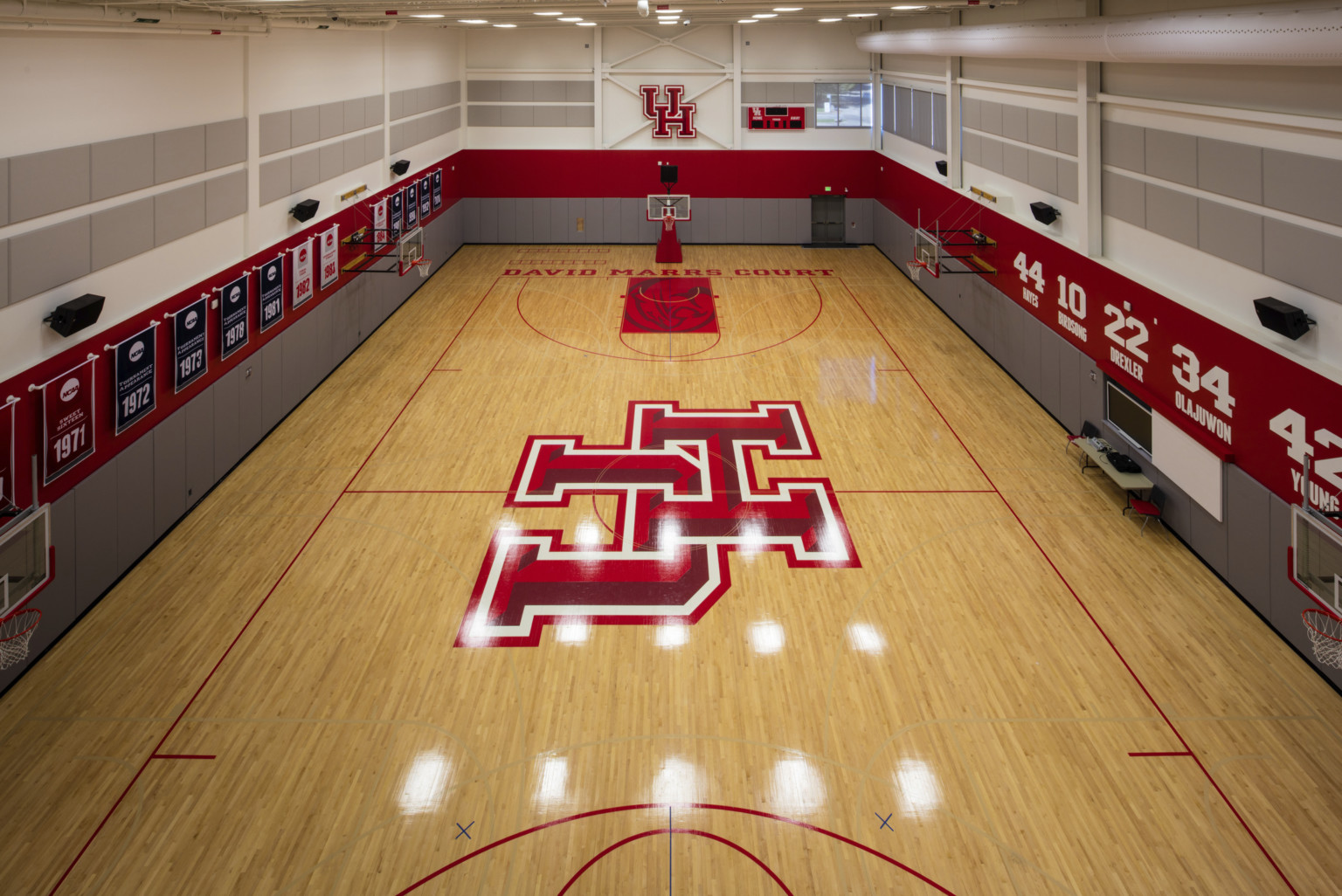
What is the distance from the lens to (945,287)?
74.4 ft

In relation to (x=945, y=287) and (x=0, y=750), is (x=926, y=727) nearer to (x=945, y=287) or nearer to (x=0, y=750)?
(x=0, y=750)

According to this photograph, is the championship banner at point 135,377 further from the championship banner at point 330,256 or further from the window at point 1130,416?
the window at point 1130,416

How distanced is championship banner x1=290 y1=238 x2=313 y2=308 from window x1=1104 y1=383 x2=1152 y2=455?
42.6 ft

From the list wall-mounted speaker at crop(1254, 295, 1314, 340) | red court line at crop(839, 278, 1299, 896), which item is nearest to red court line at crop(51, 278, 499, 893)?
red court line at crop(839, 278, 1299, 896)

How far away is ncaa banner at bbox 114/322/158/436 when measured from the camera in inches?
451

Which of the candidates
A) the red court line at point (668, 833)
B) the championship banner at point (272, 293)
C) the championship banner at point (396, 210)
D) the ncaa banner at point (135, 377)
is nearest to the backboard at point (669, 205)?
the championship banner at point (396, 210)

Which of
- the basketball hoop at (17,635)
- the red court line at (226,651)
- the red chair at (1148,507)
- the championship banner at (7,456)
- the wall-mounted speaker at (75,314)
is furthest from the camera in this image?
the red chair at (1148,507)

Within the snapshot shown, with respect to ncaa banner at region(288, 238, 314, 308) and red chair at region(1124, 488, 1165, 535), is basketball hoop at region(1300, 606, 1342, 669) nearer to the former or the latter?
red chair at region(1124, 488, 1165, 535)

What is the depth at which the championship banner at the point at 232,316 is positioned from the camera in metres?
14.1

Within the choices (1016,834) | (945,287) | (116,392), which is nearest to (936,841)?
(1016,834)

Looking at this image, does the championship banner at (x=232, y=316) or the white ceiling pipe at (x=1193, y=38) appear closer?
the white ceiling pipe at (x=1193, y=38)

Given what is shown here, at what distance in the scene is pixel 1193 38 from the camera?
10.4 metres

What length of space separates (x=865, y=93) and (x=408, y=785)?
88.4ft

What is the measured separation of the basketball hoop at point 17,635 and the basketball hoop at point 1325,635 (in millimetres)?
11713
